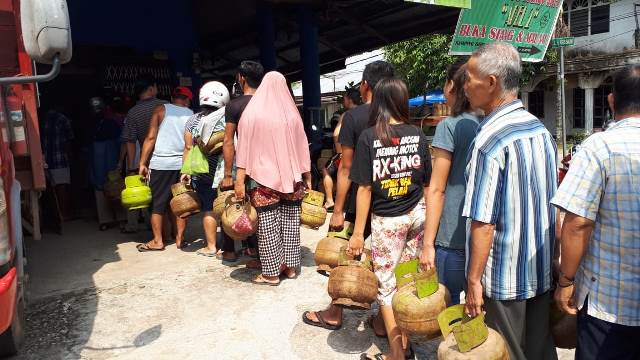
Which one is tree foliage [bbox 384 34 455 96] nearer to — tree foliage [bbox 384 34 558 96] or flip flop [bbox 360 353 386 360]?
tree foliage [bbox 384 34 558 96]

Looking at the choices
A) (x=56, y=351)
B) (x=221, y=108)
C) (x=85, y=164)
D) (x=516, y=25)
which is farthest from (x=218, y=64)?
(x=56, y=351)

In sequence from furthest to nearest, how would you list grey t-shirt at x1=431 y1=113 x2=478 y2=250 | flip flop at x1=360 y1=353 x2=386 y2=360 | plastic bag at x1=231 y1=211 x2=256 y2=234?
plastic bag at x1=231 y1=211 x2=256 y2=234
flip flop at x1=360 y1=353 x2=386 y2=360
grey t-shirt at x1=431 y1=113 x2=478 y2=250

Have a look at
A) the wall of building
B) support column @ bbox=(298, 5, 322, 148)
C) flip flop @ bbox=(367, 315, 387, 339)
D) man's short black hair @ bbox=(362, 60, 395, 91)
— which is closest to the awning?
support column @ bbox=(298, 5, 322, 148)

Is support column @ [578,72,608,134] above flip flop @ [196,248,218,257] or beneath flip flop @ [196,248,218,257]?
above

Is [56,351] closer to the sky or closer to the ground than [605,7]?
closer to the ground

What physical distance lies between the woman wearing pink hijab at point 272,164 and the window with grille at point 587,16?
21.0 meters

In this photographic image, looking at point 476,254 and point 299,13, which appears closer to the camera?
point 476,254

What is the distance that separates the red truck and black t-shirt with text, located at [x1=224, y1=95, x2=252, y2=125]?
1.47 meters

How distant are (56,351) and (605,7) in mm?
23391

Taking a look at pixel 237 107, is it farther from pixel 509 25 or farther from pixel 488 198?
pixel 509 25

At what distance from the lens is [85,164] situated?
24.6 feet

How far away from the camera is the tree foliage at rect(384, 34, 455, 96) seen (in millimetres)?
20422

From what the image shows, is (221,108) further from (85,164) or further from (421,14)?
(421,14)

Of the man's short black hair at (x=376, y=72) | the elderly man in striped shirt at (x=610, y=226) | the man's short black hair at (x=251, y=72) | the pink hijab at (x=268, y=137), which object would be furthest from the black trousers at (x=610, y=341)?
the man's short black hair at (x=251, y=72)
